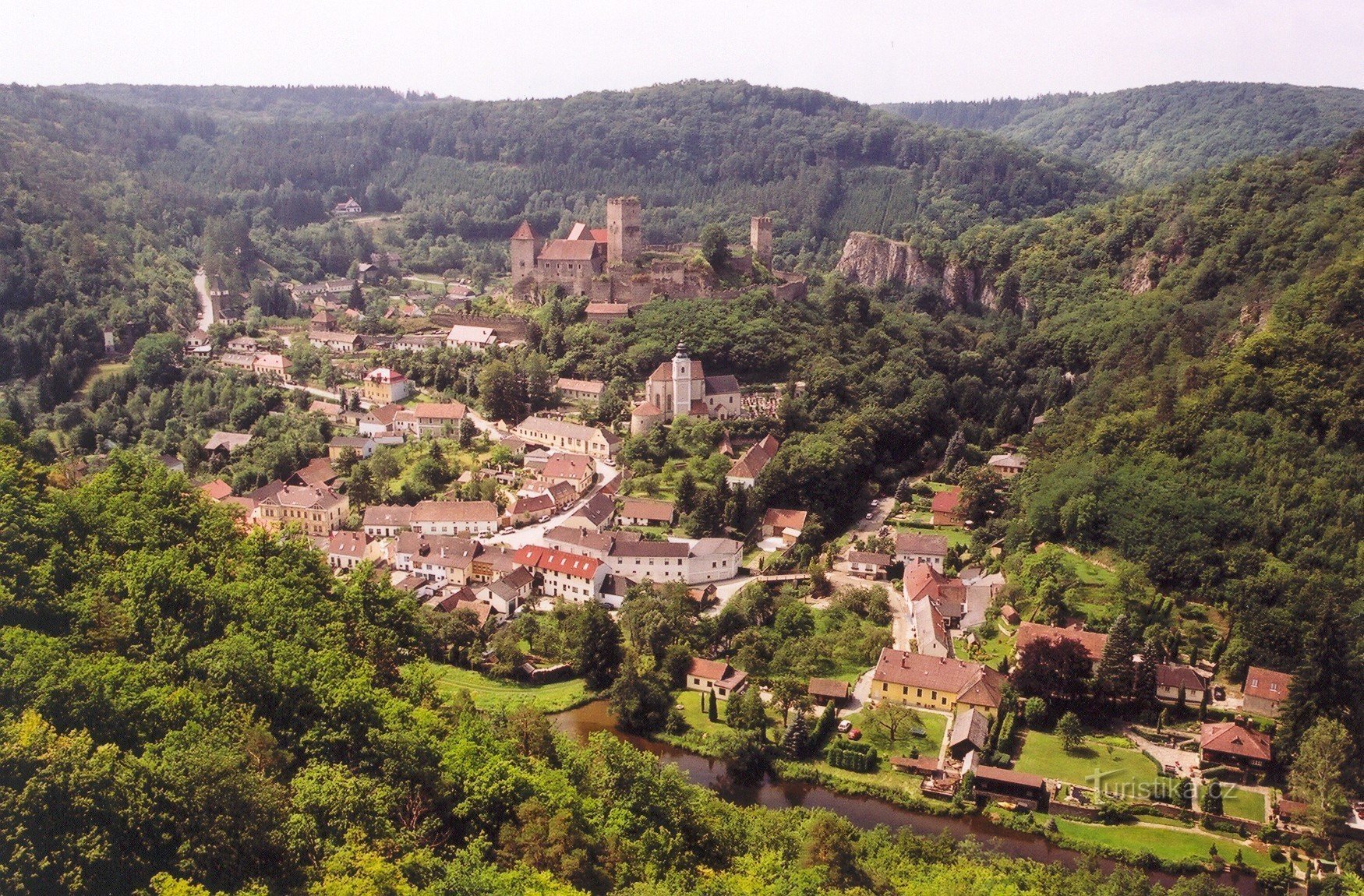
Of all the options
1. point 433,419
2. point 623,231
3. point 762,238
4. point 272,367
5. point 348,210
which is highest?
point 348,210

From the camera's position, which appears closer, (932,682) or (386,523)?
(932,682)

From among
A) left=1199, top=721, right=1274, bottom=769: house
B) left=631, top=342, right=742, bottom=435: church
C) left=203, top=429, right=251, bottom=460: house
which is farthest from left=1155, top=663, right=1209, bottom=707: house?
left=203, top=429, right=251, bottom=460: house

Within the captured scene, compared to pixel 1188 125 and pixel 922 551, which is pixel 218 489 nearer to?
pixel 922 551

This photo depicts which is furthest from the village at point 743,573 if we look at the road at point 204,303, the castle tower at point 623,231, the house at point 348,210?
the house at point 348,210

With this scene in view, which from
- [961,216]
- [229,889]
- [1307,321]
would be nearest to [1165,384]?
[1307,321]

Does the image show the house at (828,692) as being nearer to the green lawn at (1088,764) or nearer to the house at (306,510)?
the green lawn at (1088,764)

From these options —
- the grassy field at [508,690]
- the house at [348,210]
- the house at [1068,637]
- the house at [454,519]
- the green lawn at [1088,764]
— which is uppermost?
the house at [348,210]

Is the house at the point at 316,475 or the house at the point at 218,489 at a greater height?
the house at the point at 316,475

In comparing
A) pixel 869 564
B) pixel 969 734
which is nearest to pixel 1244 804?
pixel 969 734
